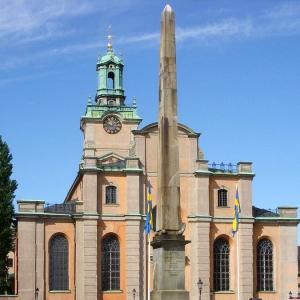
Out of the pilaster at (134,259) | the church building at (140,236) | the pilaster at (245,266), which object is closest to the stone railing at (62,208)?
the church building at (140,236)

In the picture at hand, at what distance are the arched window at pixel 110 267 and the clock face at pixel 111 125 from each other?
17.1 metres

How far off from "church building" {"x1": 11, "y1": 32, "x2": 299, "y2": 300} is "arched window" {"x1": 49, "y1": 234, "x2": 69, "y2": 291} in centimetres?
8

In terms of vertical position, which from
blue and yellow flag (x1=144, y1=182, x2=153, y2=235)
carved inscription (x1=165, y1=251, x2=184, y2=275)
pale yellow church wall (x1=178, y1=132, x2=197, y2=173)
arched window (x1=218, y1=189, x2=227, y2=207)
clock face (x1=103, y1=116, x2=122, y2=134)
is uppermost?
clock face (x1=103, y1=116, x2=122, y2=134)

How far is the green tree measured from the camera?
66.9 meters

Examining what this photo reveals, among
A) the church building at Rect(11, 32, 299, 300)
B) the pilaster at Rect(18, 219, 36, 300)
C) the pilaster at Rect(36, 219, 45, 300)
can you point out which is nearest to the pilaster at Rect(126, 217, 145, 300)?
the church building at Rect(11, 32, 299, 300)

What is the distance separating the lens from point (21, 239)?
68938mm

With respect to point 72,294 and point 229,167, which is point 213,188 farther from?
point 72,294

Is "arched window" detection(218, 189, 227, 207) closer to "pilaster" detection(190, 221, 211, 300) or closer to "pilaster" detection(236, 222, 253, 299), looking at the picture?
"pilaster" detection(190, 221, 211, 300)

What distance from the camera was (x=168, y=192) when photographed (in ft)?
99.6

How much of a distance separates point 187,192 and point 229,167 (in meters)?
4.30

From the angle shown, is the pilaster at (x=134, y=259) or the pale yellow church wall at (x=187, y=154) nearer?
the pilaster at (x=134, y=259)

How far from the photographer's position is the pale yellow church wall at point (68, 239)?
6975 cm

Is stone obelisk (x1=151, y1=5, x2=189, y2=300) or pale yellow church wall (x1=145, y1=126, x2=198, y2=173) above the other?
pale yellow church wall (x1=145, y1=126, x2=198, y2=173)

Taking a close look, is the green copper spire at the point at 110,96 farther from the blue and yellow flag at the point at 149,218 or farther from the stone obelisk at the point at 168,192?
the stone obelisk at the point at 168,192
